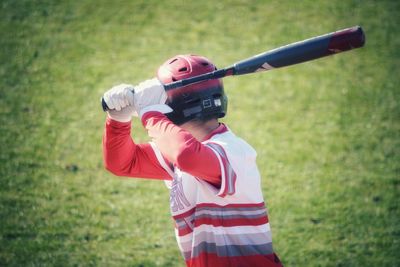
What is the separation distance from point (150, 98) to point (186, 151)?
0.57m

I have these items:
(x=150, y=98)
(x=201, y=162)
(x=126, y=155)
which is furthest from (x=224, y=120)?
(x=201, y=162)

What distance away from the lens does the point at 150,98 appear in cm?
337

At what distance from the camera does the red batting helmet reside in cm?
351

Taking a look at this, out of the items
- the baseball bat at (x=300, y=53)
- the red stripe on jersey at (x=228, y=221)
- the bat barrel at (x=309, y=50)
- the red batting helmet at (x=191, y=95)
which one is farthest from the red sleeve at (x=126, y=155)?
the bat barrel at (x=309, y=50)

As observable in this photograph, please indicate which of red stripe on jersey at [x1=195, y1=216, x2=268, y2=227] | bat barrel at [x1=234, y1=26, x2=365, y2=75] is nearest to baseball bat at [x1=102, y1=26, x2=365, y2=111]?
bat barrel at [x1=234, y1=26, x2=365, y2=75]

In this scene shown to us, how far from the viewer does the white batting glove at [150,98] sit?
335cm

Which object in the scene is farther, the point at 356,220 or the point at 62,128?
the point at 62,128

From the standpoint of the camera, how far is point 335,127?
288 inches

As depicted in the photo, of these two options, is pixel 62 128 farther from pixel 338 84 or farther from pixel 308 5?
pixel 308 5

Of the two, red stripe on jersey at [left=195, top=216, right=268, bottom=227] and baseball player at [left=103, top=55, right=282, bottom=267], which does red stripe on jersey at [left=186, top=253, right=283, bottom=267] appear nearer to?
baseball player at [left=103, top=55, right=282, bottom=267]

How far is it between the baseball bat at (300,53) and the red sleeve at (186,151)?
1.24 feet

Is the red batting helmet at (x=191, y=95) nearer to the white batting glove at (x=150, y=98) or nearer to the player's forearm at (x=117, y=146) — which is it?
the white batting glove at (x=150, y=98)

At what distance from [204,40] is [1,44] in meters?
3.49

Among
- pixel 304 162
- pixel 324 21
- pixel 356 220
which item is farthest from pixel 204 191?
pixel 324 21
